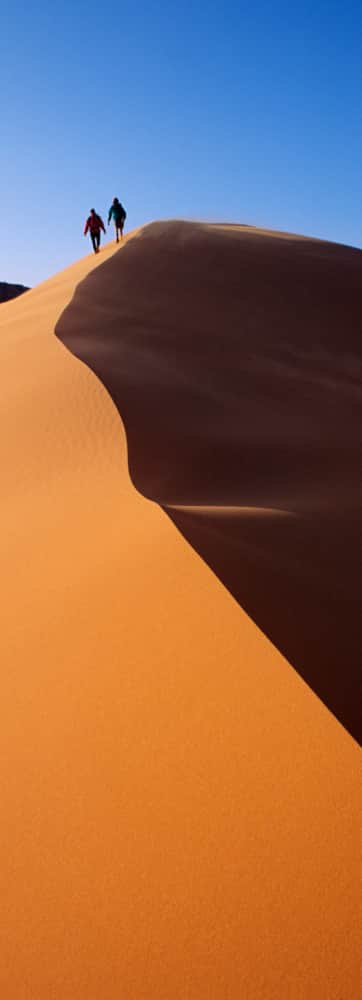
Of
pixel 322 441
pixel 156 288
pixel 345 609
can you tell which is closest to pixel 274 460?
pixel 322 441

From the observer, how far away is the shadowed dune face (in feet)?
9.53

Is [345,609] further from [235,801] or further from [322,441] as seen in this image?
[322,441]

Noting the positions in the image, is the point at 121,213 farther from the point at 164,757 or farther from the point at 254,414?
the point at 164,757

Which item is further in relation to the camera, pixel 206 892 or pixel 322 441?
pixel 322 441

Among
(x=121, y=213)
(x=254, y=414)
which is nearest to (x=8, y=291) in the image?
(x=121, y=213)

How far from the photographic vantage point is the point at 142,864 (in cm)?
186

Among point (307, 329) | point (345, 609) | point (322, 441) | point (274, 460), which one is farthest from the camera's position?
point (307, 329)

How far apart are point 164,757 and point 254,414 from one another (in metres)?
4.96

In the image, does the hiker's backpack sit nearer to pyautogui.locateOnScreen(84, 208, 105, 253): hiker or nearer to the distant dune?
pyautogui.locateOnScreen(84, 208, 105, 253): hiker

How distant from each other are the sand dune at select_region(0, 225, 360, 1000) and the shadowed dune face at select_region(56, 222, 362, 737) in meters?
0.04

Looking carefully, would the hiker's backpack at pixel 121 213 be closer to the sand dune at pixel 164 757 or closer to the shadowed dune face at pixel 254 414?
the shadowed dune face at pixel 254 414

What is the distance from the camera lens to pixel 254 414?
269 inches

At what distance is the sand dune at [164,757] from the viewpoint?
1651mm

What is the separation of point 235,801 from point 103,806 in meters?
0.36
